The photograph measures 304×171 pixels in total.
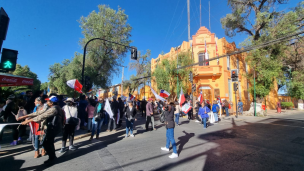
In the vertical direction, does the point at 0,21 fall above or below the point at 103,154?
above

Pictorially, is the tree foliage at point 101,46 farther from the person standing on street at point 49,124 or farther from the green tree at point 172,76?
the person standing on street at point 49,124

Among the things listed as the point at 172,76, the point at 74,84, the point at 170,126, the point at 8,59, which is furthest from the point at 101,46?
the point at 170,126

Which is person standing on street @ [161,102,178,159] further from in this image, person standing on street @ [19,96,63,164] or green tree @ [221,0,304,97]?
green tree @ [221,0,304,97]

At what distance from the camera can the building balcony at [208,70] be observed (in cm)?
1991

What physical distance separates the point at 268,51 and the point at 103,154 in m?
19.2

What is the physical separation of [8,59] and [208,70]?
1949 cm

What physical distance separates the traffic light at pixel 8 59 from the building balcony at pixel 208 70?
18754 millimetres

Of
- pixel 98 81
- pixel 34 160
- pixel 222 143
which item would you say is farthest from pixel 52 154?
pixel 98 81

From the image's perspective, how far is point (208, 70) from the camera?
66.5 feet

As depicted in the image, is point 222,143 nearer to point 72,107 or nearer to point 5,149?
point 72,107

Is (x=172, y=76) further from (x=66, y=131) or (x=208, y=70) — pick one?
(x=66, y=131)

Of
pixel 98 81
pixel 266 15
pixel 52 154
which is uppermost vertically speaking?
pixel 266 15

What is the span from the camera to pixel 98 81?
2173cm

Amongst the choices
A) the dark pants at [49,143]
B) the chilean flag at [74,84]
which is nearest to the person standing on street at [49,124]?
the dark pants at [49,143]
